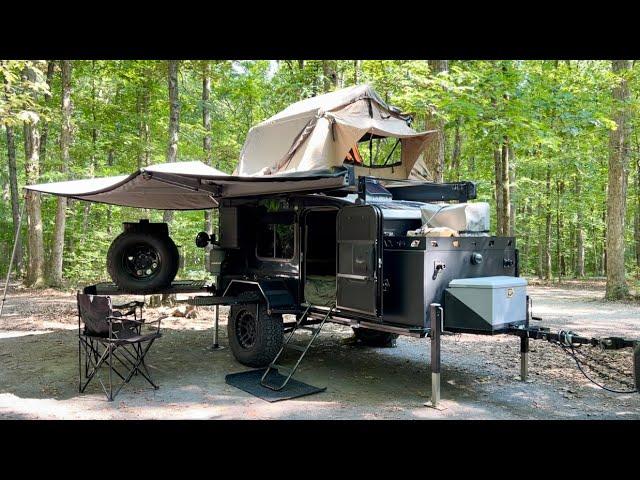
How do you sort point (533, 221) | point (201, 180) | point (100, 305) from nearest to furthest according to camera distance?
point (100, 305) < point (201, 180) < point (533, 221)

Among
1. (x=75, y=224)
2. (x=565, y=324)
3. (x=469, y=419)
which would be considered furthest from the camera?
(x=75, y=224)

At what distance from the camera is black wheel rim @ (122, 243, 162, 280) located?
7.63 m

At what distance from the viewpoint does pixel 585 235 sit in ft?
81.2

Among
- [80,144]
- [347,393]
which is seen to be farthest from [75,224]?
[347,393]

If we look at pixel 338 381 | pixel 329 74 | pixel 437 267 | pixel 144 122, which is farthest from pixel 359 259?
pixel 144 122

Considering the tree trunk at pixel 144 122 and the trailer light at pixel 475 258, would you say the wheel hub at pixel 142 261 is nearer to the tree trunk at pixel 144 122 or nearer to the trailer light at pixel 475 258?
the trailer light at pixel 475 258

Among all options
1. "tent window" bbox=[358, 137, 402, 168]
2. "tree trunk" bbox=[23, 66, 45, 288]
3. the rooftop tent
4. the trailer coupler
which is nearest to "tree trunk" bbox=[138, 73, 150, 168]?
"tree trunk" bbox=[23, 66, 45, 288]

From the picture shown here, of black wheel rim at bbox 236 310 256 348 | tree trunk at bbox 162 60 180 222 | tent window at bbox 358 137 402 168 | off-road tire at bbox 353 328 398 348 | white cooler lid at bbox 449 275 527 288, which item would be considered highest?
tree trunk at bbox 162 60 180 222

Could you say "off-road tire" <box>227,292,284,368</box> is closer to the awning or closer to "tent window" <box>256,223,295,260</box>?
"tent window" <box>256,223,295,260</box>

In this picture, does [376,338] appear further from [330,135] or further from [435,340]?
[330,135]

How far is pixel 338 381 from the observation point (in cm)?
607

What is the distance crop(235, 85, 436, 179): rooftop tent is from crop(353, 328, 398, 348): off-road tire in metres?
2.45

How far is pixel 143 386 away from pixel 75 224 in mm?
15277

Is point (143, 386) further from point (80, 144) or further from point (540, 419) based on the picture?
point (80, 144)
